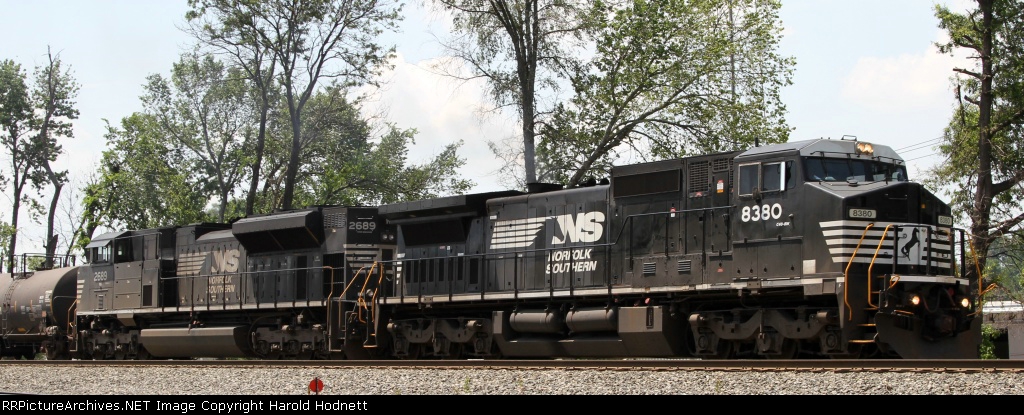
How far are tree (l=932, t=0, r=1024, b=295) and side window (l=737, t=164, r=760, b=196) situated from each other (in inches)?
426

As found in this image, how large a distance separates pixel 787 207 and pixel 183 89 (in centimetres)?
3441

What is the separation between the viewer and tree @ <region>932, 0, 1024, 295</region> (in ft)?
75.6

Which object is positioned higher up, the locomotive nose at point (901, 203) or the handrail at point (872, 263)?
the locomotive nose at point (901, 203)

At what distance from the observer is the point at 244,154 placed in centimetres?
4303

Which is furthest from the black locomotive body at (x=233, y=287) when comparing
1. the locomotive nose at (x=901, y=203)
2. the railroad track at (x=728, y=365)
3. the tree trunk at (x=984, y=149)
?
the tree trunk at (x=984, y=149)

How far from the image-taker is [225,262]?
22312 mm

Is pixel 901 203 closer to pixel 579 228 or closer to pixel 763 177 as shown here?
pixel 763 177

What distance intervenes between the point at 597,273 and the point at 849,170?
4.10 m

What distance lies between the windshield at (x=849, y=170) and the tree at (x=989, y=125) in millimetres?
9840

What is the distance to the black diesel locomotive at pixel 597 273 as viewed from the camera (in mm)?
12812

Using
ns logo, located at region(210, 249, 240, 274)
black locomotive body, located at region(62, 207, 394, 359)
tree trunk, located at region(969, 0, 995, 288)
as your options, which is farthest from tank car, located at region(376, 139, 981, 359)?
tree trunk, located at region(969, 0, 995, 288)

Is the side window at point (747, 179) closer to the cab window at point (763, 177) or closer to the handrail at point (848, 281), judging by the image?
the cab window at point (763, 177)
